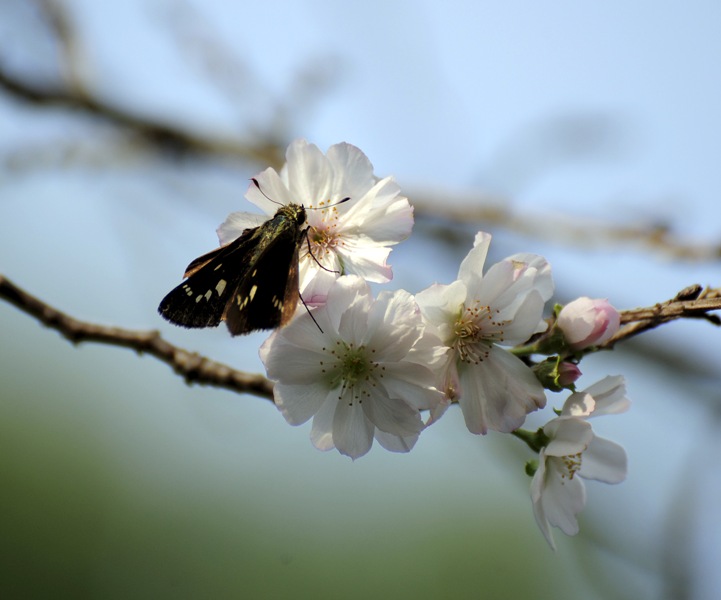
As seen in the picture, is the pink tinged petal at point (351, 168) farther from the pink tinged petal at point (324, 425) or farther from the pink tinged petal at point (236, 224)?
the pink tinged petal at point (324, 425)

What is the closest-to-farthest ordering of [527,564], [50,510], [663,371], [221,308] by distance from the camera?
1. [221,308]
2. [663,371]
3. [50,510]
4. [527,564]

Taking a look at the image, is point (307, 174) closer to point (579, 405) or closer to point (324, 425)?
point (324, 425)

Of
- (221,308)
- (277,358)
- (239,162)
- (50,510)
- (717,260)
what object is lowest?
(277,358)

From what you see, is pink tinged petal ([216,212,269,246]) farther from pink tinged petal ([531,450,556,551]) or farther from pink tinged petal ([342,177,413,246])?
pink tinged petal ([531,450,556,551])

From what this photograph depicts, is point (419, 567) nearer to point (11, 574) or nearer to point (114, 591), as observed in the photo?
point (114, 591)

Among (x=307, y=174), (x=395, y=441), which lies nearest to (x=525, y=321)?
(x=395, y=441)

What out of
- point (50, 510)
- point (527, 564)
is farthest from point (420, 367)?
point (527, 564)
